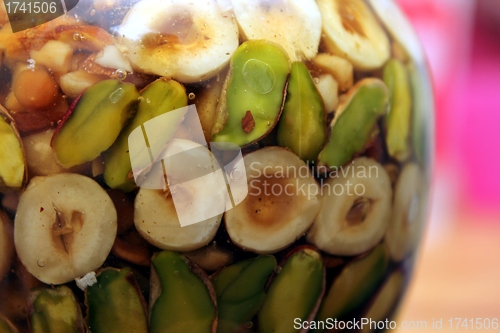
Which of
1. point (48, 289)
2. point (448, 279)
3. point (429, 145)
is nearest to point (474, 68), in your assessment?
point (448, 279)

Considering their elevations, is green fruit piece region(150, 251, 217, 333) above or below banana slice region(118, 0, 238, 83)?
below

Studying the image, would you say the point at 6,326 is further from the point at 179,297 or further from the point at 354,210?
the point at 354,210

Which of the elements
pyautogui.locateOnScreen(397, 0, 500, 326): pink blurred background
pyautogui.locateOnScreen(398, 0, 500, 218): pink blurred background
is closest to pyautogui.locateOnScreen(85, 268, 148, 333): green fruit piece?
pyautogui.locateOnScreen(397, 0, 500, 326): pink blurred background

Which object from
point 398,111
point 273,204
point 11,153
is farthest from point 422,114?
point 11,153

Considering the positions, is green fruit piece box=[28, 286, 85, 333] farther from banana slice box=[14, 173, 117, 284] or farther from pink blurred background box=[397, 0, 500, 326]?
pink blurred background box=[397, 0, 500, 326]

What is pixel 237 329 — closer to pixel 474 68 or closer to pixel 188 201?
pixel 188 201
